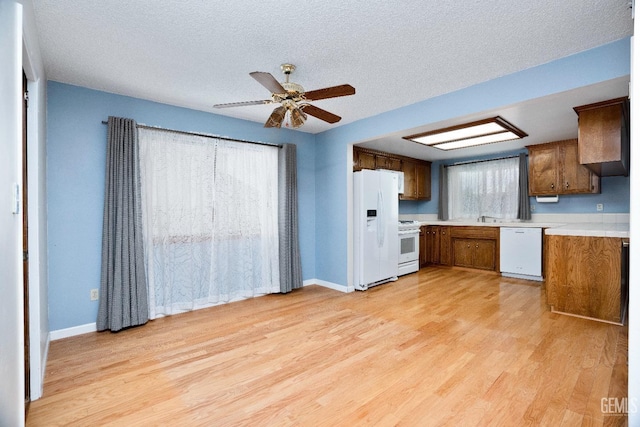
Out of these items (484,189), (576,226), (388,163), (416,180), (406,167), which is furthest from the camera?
(416,180)

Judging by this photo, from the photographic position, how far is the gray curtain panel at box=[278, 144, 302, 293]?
4438mm

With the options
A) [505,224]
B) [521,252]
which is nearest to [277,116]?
[505,224]

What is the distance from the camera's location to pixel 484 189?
20.5 ft

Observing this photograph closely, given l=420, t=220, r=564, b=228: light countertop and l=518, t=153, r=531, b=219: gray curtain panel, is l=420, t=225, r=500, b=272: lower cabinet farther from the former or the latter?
l=518, t=153, r=531, b=219: gray curtain panel

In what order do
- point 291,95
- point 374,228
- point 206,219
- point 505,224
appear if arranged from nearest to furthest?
1. point 291,95
2. point 206,219
3. point 374,228
4. point 505,224

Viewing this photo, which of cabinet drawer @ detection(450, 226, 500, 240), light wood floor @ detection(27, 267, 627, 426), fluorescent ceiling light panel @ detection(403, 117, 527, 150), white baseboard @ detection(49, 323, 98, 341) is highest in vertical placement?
fluorescent ceiling light panel @ detection(403, 117, 527, 150)

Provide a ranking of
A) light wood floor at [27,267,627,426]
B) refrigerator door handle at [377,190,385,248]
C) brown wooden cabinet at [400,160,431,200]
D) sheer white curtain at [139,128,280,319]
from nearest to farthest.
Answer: light wood floor at [27,267,627,426]
sheer white curtain at [139,128,280,319]
refrigerator door handle at [377,190,385,248]
brown wooden cabinet at [400,160,431,200]

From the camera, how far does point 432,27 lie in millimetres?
2131

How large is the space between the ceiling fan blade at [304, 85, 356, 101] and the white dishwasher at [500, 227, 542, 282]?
428 cm

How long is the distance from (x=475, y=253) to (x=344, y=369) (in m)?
4.37

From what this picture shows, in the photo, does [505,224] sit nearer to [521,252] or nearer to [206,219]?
[521,252]

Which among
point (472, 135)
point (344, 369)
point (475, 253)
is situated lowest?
point (344, 369)

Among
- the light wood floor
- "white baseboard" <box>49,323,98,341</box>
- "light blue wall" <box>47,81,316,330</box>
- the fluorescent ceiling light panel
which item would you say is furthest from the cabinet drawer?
"white baseboard" <box>49,323,98,341</box>

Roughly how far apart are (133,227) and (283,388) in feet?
7.41
